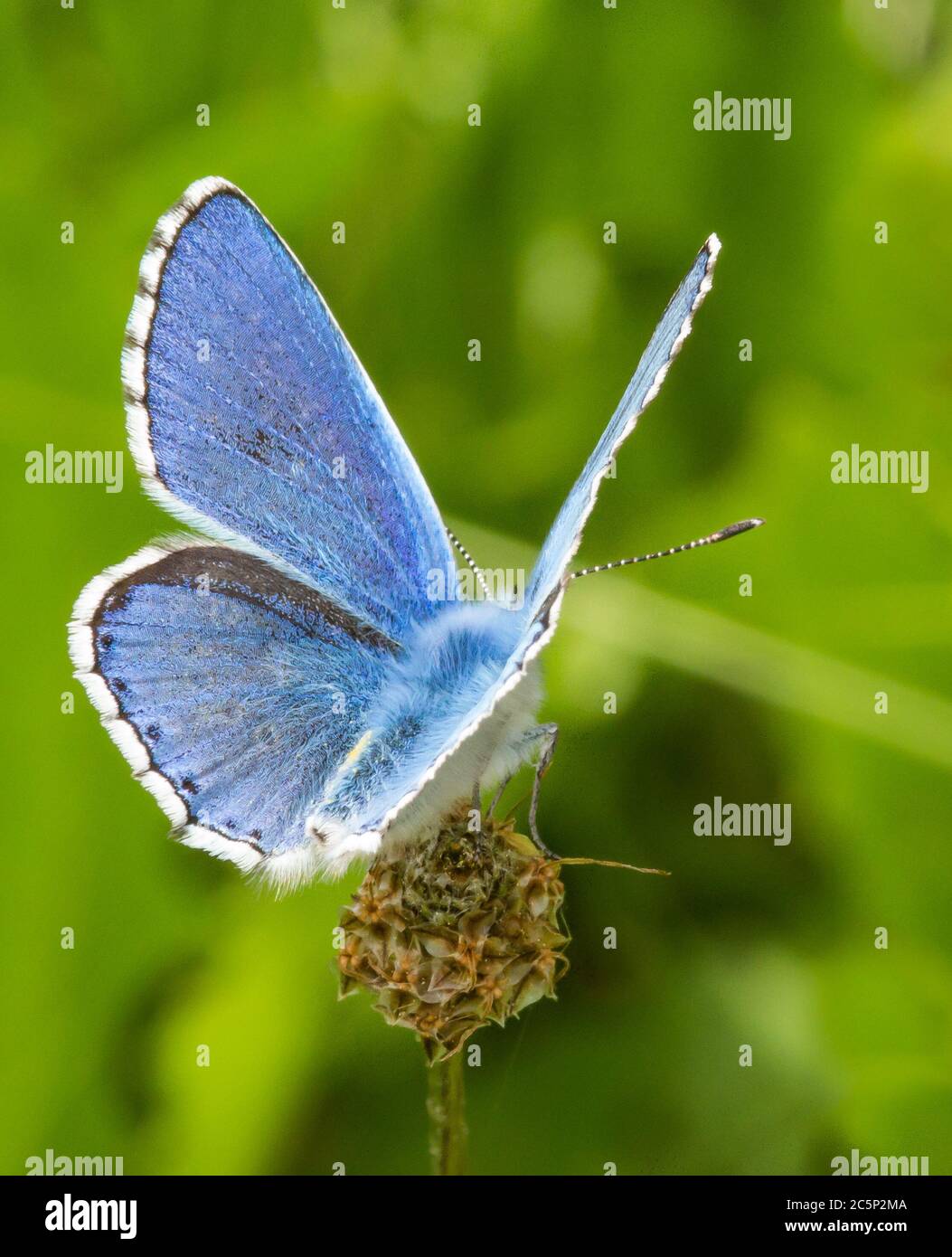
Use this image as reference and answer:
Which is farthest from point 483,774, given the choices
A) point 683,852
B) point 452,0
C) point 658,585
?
point 452,0

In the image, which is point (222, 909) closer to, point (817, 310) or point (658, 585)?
point (658, 585)

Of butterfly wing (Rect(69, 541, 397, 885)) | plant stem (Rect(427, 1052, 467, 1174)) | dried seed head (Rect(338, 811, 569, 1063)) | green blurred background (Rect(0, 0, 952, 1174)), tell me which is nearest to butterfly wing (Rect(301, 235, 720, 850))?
butterfly wing (Rect(69, 541, 397, 885))

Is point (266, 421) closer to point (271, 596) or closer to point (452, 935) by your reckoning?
point (271, 596)

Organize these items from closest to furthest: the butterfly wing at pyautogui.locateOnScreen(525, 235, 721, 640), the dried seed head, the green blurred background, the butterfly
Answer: the butterfly wing at pyautogui.locateOnScreen(525, 235, 721, 640), the butterfly, the dried seed head, the green blurred background

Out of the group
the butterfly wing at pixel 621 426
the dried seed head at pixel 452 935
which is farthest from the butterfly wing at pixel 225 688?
the butterfly wing at pixel 621 426

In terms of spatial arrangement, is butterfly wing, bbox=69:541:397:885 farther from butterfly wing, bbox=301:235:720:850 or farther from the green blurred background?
the green blurred background

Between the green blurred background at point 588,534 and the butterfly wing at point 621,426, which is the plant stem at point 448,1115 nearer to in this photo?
the green blurred background at point 588,534

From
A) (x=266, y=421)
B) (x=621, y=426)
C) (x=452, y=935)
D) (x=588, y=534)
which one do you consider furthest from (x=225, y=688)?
(x=588, y=534)
